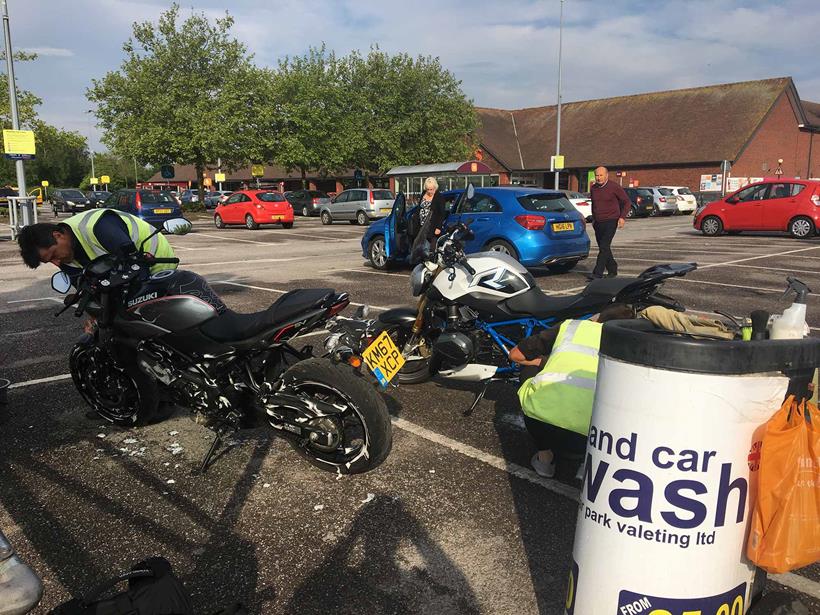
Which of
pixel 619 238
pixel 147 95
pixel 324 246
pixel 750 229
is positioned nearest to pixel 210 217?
pixel 147 95

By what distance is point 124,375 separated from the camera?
13.6 ft

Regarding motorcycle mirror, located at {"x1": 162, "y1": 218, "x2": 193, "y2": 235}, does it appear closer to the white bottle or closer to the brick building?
the white bottle

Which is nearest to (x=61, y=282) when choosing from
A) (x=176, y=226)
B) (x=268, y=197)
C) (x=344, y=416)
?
(x=176, y=226)

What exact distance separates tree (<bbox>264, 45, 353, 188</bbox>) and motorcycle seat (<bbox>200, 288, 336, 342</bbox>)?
120 ft

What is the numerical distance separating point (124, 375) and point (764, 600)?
12.2 ft

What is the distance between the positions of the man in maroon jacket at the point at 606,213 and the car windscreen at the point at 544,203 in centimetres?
81

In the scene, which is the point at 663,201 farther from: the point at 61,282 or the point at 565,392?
the point at 61,282

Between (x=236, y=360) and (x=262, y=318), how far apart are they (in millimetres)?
317

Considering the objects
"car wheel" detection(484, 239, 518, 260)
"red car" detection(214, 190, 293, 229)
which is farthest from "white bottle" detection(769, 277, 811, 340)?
"red car" detection(214, 190, 293, 229)

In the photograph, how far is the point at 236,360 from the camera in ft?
11.6

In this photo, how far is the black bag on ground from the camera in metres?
1.74

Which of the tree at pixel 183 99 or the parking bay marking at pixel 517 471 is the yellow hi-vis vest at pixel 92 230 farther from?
the tree at pixel 183 99

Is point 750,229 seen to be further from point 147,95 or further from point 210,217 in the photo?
point 147,95

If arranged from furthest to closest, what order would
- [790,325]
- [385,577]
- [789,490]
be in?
[385,577] → [790,325] → [789,490]
